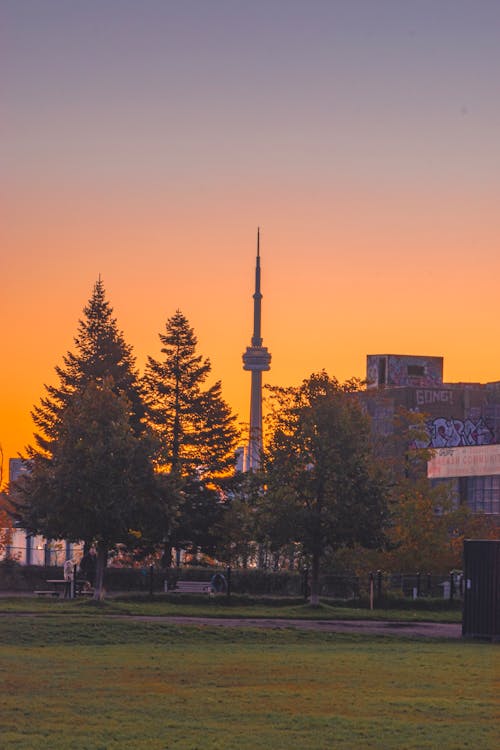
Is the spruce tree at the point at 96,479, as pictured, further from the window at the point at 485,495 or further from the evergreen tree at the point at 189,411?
the window at the point at 485,495

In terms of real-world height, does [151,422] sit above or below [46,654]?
above

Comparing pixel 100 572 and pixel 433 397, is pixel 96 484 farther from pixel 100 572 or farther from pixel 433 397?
pixel 433 397

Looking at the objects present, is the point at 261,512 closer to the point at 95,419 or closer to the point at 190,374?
the point at 95,419

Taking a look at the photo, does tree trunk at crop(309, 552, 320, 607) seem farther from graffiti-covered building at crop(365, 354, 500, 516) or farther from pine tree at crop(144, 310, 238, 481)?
graffiti-covered building at crop(365, 354, 500, 516)

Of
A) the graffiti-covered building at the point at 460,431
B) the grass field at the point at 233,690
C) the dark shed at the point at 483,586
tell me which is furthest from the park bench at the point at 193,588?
the graffiti-covered building at the point at 460,431

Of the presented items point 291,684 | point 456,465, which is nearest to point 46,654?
point 291,684

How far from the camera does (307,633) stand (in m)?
40.3

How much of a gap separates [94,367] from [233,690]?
6482 centimetres

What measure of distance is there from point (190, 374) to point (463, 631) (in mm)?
53467

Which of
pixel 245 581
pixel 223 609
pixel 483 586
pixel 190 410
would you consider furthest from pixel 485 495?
pixel 483 586

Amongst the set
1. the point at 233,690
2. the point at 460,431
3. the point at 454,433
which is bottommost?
the point at 233,690

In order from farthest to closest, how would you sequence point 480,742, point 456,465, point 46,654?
point 456,465, point 46,654, point 480,742

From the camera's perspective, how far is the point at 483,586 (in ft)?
131

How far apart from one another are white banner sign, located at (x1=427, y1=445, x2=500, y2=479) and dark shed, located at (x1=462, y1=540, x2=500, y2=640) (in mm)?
112194
